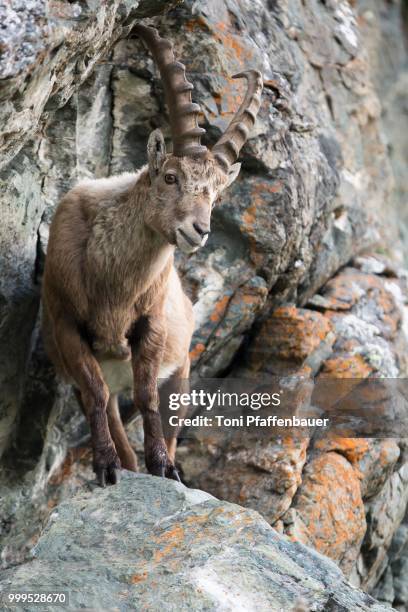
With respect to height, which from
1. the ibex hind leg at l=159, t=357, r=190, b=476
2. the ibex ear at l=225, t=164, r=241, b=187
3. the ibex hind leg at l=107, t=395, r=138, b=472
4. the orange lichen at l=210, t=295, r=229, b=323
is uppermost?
the ibex ear at l=225, t=164, r=241, b=187

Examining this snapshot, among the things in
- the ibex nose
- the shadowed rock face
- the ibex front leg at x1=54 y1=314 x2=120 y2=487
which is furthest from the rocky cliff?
the shadowed rock face

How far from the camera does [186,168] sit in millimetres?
6414

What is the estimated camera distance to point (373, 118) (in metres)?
11.9

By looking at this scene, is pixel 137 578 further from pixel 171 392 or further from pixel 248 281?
pixel 248 281

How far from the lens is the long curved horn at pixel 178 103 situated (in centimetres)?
655

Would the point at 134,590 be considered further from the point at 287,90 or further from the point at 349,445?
the point at 287,90

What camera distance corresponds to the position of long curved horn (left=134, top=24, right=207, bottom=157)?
6.55 m

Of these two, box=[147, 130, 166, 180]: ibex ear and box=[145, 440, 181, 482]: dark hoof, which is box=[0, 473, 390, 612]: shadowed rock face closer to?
box=[145, 440, 181, 482]: dark hoof

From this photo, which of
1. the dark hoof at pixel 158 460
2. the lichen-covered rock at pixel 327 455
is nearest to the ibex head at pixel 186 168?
the dark hoof at pixel 158 460

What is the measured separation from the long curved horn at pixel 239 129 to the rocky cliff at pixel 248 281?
941 mm

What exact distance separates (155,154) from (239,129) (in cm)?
75

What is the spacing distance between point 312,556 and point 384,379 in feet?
13.1

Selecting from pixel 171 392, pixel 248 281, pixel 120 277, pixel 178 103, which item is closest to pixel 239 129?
pixel 178 103

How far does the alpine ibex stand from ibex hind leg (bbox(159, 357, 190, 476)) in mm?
796
